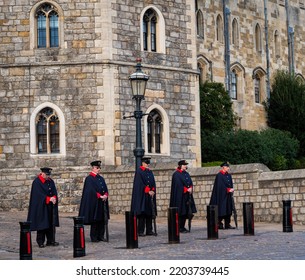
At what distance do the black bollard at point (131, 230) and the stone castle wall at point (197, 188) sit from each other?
794 cm

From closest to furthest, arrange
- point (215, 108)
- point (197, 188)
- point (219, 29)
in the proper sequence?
1. point (197, 188)
2. point (215, 108)
3. point (219, 29)

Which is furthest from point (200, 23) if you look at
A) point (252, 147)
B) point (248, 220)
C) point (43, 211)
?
point (43, 211)

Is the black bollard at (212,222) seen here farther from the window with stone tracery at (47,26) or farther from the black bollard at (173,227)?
the window with stone tracery at (47,26)

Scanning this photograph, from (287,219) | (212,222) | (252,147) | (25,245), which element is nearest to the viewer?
(25,245)

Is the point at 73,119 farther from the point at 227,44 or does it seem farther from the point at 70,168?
the point at 227,44

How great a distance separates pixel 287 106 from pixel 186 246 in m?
33.4

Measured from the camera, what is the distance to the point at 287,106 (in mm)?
56188

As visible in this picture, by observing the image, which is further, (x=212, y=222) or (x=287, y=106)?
(x=287, y=106)

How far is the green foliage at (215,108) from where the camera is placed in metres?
47.8

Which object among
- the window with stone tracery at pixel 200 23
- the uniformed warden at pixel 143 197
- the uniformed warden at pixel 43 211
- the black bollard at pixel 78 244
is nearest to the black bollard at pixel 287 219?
the uniformed warden at pixel 143 197

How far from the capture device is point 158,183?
34031mm

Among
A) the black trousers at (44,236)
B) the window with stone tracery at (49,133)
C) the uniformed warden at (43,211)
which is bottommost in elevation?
the black trousers at (44,236)

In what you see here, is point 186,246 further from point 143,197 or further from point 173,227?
point 143,197
